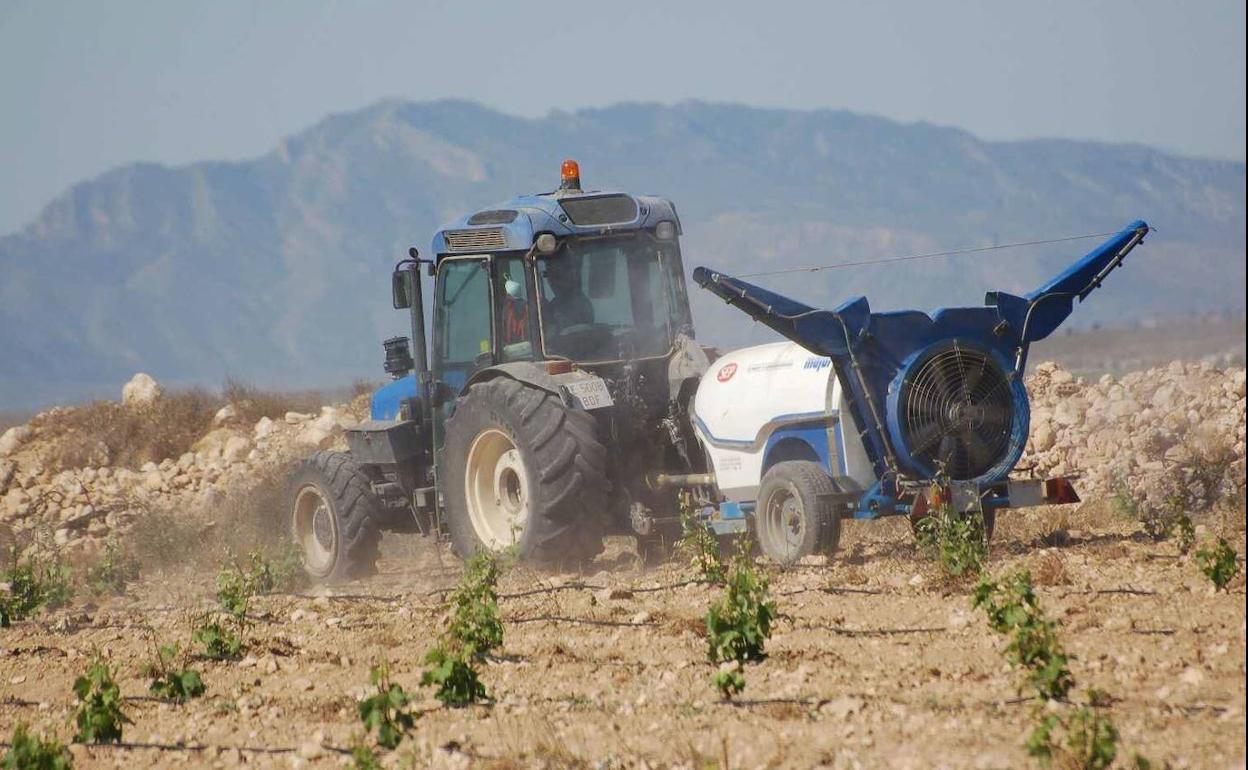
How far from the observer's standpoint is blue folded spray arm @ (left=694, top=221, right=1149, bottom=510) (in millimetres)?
10250

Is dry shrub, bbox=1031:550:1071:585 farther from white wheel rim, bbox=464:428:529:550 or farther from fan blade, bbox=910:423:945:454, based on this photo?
white wheel rim, bbox=464:428:529:550

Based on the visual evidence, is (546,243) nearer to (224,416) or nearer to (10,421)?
(224,416)

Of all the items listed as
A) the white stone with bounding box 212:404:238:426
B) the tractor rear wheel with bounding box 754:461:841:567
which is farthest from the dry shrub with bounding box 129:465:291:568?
the tractor rear wheel with bounding box 754:461:841:567

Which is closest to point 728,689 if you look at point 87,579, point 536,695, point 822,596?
point 536,695

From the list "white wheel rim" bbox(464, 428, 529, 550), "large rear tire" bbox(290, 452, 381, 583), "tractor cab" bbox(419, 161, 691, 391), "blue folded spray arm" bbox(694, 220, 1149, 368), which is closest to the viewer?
"blue folded spray arm" bbox(694, 220, 1149, 368)

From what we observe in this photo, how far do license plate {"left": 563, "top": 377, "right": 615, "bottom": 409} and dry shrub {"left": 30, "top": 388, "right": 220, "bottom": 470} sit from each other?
13.2 metres

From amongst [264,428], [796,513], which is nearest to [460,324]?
[796,513]

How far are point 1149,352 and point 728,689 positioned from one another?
138 feet

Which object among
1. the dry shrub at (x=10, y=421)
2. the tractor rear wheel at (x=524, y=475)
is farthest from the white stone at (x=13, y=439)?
the tractor rear wheel at (x=524, y=475)

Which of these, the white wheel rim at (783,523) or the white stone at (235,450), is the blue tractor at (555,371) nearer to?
the white wheel rim at (783,523)

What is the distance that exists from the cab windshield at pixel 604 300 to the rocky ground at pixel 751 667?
150cm

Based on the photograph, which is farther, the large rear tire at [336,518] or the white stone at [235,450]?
the white stone at [235,450]

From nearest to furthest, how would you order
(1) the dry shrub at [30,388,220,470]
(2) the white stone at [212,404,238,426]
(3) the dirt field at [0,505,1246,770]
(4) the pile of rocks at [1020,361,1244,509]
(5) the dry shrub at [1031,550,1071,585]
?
(3) the dirt field at [0,505,1246,770]
(5) the dry shrub at [1031,550,1071,585]
(4) the pile of rocks at [1020,361,1244,509]
(1) the dry shrub at [30,388,220,470]
(2) the white stone at [212,404,238,426]

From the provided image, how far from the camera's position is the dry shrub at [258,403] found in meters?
24.5
